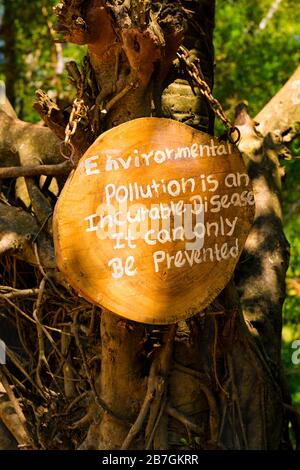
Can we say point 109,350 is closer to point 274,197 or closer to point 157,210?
point 157,210

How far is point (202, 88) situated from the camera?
3.60 meters

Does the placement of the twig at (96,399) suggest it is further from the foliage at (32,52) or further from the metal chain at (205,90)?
the foliage at (32,52)

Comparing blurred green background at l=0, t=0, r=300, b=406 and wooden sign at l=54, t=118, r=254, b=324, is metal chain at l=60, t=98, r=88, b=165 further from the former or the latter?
blurred green background at l=0, t=0, r=300, b=406

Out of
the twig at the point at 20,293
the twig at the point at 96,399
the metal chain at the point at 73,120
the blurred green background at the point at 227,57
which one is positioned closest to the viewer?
the metal chain at the point at 73,120

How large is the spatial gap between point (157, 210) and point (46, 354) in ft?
5.02

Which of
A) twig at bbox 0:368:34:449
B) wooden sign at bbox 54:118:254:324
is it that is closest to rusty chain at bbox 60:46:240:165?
wooden sign at bbox 54:118:254:324

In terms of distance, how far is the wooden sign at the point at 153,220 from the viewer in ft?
10.5

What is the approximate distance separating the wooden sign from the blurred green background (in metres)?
4.11

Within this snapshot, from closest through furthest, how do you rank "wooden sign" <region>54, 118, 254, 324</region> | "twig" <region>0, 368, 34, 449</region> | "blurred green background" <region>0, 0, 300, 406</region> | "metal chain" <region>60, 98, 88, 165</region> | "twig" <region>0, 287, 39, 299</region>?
"wooden sign" <region>54, 118, 254, 324</region> < "metal chain" <region>60, 98, 88, 165</region> < "twig" <region>0, 368, 34, 449</region> < "twig" <region>0, 287, 39, 299</region> < "blurred green background" <region>0, 0, 300, 406</region>

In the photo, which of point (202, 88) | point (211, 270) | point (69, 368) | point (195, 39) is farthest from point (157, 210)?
point (195, 39)

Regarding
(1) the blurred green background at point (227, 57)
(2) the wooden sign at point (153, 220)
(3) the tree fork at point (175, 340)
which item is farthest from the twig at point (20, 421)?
(1) the blurred green background at point (227, 57)

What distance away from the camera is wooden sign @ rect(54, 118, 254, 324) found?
10.5 feet

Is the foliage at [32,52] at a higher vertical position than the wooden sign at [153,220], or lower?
lower

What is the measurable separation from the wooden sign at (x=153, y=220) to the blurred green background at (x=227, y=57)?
4.11m
